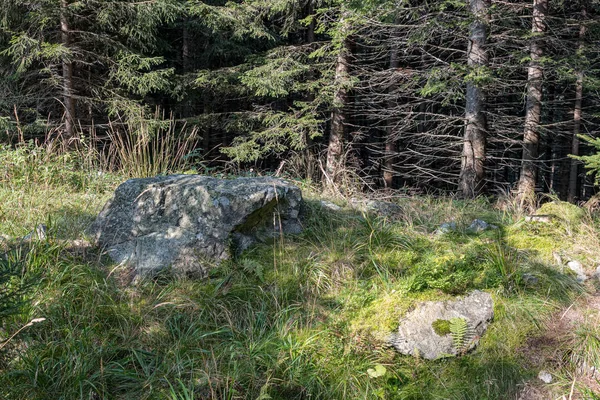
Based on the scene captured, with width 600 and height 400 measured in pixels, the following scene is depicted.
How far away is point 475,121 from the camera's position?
6.08 m

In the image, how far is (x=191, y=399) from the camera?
1704mm

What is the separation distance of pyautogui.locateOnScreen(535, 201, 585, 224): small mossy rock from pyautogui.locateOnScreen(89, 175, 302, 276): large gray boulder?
8.27 feet

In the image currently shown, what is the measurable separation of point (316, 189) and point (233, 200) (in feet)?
6.19

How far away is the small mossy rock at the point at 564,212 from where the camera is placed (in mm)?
3533

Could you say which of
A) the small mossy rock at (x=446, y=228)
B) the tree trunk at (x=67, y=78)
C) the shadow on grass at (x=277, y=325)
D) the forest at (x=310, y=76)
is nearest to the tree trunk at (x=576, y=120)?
the forest at (x=310, y=76)

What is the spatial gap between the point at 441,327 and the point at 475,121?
4.69m

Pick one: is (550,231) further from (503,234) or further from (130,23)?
(130,23)

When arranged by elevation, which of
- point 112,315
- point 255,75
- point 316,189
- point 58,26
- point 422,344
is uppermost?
point 58,26

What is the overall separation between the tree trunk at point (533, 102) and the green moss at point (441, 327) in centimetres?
501

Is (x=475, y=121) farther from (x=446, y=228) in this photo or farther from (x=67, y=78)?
(x=67, y=78)

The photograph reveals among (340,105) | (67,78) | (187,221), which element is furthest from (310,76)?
(187,221)

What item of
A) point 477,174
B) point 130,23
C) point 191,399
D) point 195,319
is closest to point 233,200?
point 195,319

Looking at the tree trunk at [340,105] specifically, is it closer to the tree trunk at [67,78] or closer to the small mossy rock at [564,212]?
the small mossy rock at [564,212]

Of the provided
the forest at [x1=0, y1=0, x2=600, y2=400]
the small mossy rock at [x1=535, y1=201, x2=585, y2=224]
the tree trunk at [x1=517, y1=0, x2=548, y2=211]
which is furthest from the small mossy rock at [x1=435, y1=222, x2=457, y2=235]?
the tree trunk at [x1=517, y1=0, x2=548, y2=211]
